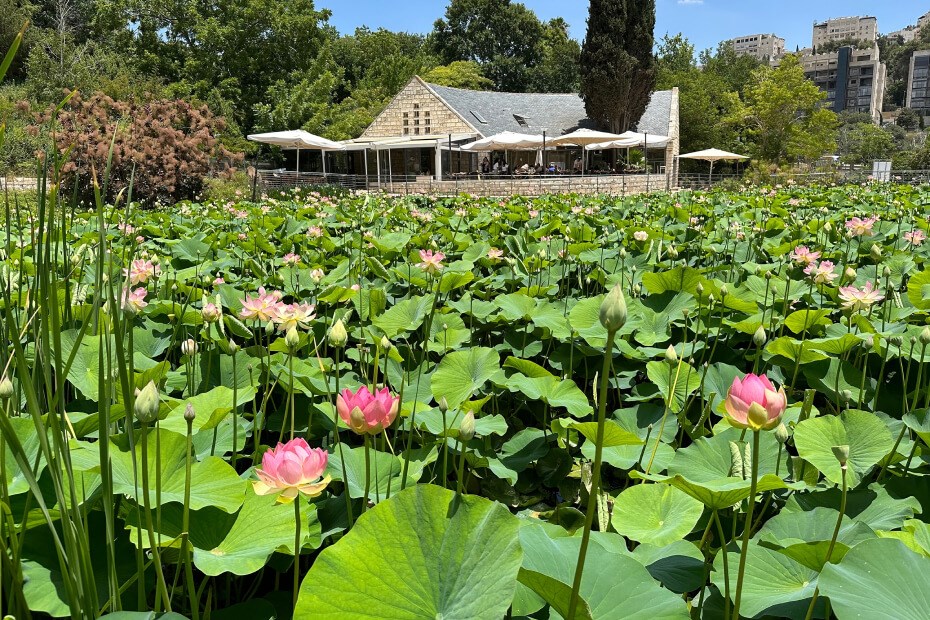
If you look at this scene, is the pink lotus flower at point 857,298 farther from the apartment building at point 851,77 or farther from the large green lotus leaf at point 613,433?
the apartment building at point 851,77

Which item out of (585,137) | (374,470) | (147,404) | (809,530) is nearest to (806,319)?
(809,530)

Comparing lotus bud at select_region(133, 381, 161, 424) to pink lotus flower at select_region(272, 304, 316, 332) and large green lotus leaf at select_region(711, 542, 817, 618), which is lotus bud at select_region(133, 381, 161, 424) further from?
large green lotus leaf at select_region(711, 542, 817, 618)

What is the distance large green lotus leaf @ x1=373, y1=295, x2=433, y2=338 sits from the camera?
167cm

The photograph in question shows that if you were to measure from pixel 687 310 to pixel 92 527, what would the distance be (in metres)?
1.28

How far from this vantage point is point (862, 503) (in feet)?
3.04

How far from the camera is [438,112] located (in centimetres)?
2350

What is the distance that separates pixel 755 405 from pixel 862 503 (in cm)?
39

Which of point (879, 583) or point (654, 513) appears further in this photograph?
point (654, 513)

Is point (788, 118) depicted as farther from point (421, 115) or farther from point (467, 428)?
point (467, 428)

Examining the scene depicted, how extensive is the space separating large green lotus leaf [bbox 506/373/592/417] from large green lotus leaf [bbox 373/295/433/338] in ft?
1.43

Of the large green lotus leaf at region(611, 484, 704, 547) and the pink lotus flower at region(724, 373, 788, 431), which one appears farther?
the large green lotus leaf at region(611, 484, 704, 547)

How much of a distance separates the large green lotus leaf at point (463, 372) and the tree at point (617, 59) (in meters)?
22.8

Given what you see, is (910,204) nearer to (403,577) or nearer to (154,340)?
(154,340)

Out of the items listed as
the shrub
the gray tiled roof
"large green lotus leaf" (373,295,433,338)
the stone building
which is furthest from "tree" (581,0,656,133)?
"large green lotus leaf" (373,295,433,338)
